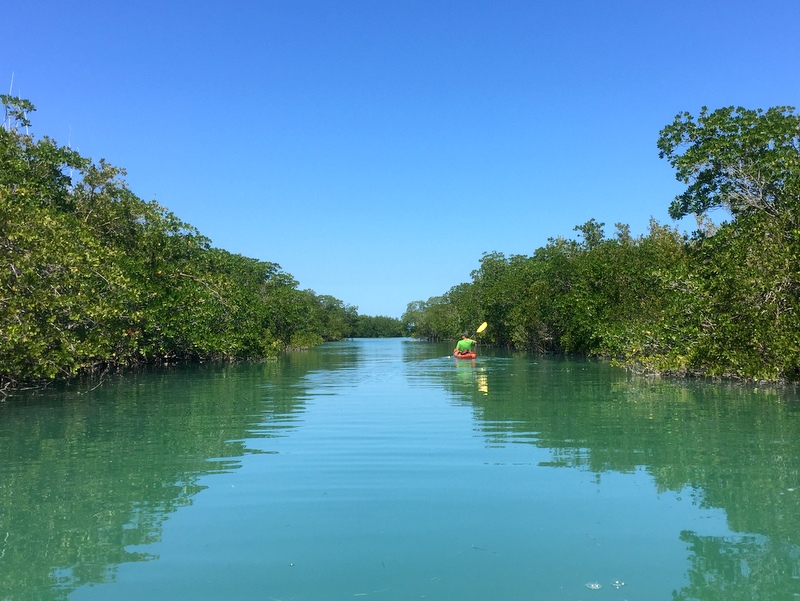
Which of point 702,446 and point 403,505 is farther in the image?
point 702,446

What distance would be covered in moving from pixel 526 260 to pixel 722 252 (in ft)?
143

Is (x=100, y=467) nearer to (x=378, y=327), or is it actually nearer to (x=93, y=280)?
(x=93, y=280)

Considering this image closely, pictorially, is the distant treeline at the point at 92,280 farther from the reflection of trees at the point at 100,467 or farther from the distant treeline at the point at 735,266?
the distant treeline at the point at 735,266

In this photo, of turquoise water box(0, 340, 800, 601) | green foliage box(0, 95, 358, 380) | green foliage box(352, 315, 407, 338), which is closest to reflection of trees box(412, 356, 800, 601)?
turquoise water box(0, 340, 800, 601)

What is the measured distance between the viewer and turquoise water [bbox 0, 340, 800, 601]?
4.64m

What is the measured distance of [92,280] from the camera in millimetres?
17688

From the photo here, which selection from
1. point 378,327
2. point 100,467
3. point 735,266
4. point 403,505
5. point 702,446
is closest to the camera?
point 403,505

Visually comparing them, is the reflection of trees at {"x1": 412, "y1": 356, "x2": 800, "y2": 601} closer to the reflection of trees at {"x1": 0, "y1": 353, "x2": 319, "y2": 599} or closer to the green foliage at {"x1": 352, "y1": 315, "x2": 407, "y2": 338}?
the reflection of trees at {"x1": 0, "y1": 353, "x2": 319, "y2": 599}

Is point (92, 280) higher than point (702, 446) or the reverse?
higher

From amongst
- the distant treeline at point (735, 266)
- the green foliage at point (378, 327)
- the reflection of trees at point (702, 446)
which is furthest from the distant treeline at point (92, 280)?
the green foliage at point (378, 327)

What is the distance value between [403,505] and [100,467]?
4.43 meters

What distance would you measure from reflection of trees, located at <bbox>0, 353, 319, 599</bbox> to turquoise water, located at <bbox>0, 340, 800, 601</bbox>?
0.03 metres

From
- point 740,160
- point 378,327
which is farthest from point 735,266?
point 378,327

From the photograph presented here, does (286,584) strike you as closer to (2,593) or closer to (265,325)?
(2,593)
